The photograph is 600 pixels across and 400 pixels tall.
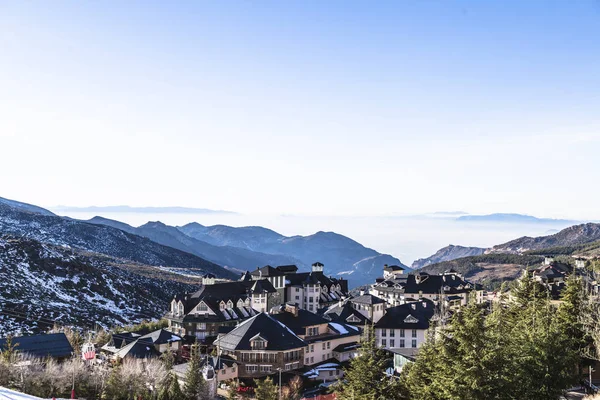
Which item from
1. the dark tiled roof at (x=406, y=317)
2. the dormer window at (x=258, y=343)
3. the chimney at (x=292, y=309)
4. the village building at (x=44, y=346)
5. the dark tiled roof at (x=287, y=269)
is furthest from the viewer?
the dark tiled roof at (x=287, y=269)

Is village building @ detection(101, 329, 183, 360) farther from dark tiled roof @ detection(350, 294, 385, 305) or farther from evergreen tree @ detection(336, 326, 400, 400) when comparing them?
dark tiled roof @ detection(350, 294, 385, 305)

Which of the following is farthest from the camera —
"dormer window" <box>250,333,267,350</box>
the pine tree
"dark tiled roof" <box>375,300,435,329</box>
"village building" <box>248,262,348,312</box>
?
"village building" <box>248,262,348,312</box>

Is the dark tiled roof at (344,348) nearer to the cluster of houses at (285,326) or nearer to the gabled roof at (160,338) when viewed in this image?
the cluster of houses at (285,326)

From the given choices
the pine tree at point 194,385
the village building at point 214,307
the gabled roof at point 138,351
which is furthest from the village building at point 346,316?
the pine tree at point 194,385

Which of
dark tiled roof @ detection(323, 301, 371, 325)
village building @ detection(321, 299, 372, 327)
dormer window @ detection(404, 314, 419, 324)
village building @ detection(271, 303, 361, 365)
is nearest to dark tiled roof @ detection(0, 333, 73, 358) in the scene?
village building @ detection(271, 303, 361, 365)

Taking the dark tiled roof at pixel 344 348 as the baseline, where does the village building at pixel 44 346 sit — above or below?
above

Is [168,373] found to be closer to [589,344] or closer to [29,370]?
[29,370]

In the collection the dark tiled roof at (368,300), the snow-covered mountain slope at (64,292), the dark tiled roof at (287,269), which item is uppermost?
the dark tiled roof at (287,269)
